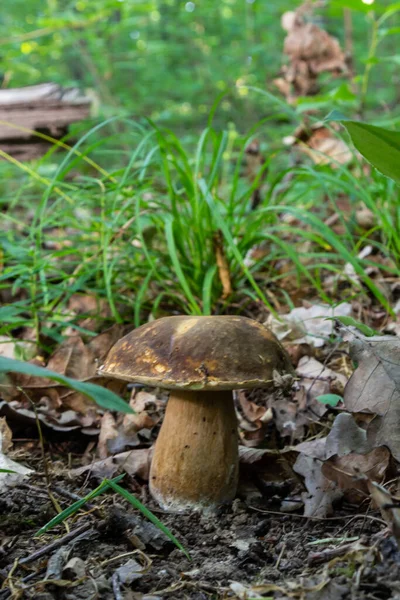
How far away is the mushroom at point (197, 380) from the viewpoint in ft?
4.34

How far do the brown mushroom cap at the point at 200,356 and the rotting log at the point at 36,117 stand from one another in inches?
147

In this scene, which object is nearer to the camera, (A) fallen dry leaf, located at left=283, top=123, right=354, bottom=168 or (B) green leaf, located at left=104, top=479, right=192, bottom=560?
(B) green leaf, located at left=104, top=479, right=192, bottom=560

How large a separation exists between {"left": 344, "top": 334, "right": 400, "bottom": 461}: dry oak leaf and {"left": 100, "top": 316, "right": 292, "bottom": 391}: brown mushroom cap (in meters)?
0.20

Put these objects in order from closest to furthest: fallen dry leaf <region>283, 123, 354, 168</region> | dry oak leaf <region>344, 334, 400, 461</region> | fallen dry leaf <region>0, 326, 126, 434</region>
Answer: dry oak leaf <region>344, 334, 400, 461</region>
fallen dry leaf <region>0, 326, 126, 434</region>
fallen dry leaf <region>283, 123, 354, 168</region>

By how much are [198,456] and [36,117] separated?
4.09 metres

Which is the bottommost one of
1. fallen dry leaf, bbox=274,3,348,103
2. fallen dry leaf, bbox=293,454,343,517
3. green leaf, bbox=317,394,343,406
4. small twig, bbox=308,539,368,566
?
A: fallen dry leaf, bbox=293,454,343,517

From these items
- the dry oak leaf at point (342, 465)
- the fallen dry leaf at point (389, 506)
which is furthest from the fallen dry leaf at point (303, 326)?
the fallen dry leaf at point (389, 506)

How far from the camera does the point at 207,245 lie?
98.3 inches

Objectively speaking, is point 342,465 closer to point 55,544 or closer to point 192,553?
point 192,553

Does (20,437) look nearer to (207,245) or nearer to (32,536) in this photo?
(32,536)

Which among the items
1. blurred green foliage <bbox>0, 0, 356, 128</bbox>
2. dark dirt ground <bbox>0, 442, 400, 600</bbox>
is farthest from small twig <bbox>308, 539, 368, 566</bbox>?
blurred green foliage <bbox>0, 0, 356, 128</bbox>

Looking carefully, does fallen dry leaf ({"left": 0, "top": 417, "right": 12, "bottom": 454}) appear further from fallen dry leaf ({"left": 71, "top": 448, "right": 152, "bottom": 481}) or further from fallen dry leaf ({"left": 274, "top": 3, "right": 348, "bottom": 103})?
fallen dry leaf ({"left": 274, "top": 3, "right": 348, "bottom": 103})

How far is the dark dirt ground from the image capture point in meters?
0.99

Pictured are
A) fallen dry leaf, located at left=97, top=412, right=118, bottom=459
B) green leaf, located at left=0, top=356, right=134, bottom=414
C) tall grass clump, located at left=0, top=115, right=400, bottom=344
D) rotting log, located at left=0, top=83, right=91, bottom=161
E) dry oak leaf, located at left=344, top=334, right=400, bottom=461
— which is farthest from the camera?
rotting log, located at left=0, top=83, right=91, bottom=161
